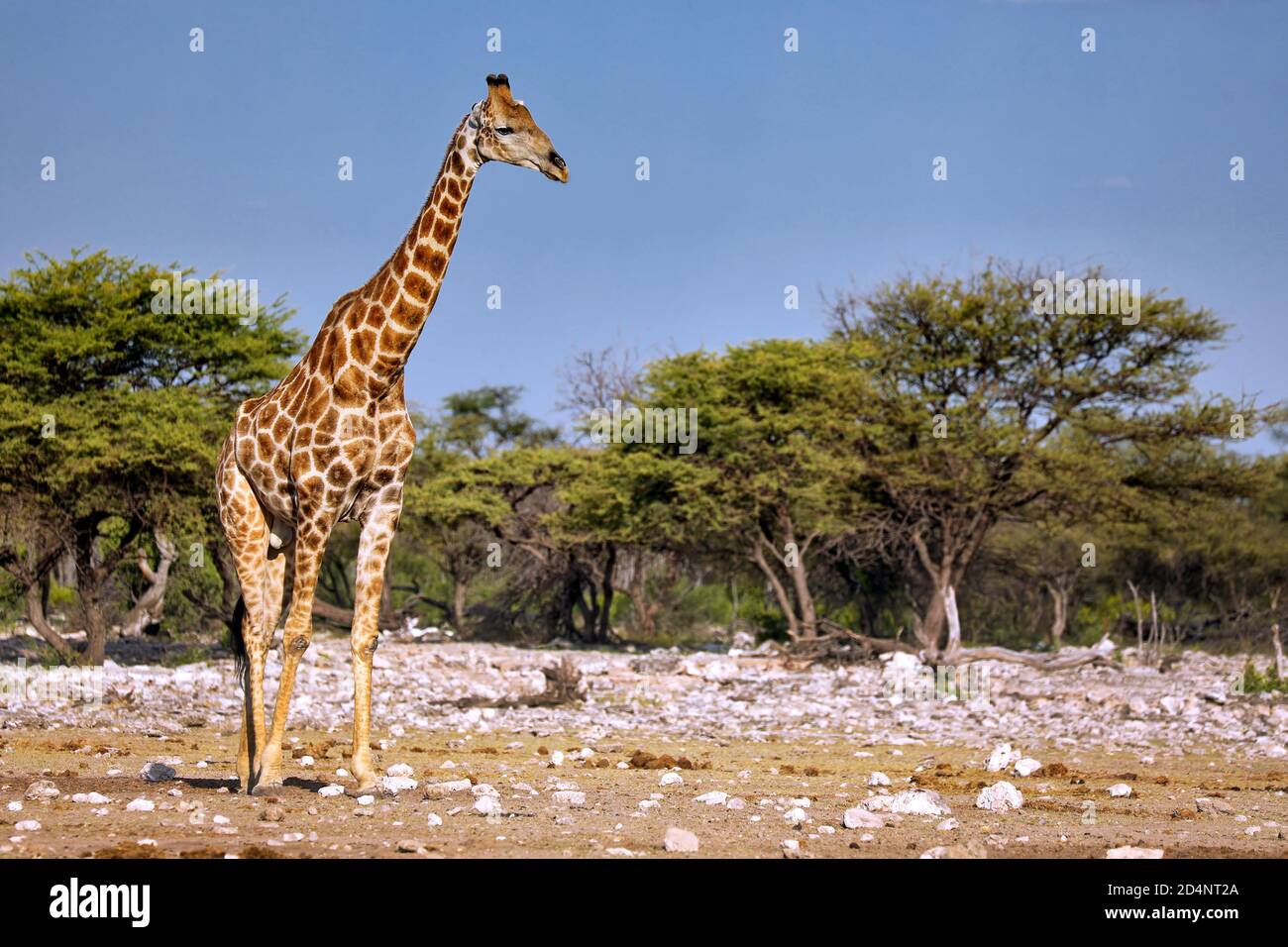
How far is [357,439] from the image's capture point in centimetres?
830

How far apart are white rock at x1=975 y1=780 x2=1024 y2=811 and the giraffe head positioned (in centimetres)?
442

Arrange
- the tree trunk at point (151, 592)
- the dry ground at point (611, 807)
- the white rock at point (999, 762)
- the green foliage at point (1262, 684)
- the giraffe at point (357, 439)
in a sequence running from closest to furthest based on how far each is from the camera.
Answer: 1. the dry ground at point (611, 807)
2. the giraffe at point (357, 439)
3. the white rock at point (999, 762)
4. the green foliage at point (1262, 684)
5. the tree trunk at point (151, 592)

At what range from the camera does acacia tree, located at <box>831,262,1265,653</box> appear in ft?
94.5

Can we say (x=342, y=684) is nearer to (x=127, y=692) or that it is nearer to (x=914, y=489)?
(x=127, y=692)

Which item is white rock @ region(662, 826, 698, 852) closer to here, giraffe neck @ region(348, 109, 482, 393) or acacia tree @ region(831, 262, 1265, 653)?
giraffe neck @ region(348, 109, 482, 393)

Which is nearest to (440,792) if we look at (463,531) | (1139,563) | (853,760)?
(853,760)

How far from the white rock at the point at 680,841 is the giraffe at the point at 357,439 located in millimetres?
2512

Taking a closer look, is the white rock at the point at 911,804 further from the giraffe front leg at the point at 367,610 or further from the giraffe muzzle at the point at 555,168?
the giraffe muzzle at the point at 555,168

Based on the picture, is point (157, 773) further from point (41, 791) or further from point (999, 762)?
point (999, 762)

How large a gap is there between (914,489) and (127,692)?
17926 mm

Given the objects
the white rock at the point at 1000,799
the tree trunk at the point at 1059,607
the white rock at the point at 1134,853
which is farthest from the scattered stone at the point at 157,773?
the tree trunk at the point at 1059,607

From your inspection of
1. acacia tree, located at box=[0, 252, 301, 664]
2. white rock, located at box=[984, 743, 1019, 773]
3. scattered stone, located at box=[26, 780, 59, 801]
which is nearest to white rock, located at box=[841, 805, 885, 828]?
white rock, located at box=[984, 743, 1019, 773]

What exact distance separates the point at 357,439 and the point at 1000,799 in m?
4.36

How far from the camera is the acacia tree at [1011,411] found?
28797mm
